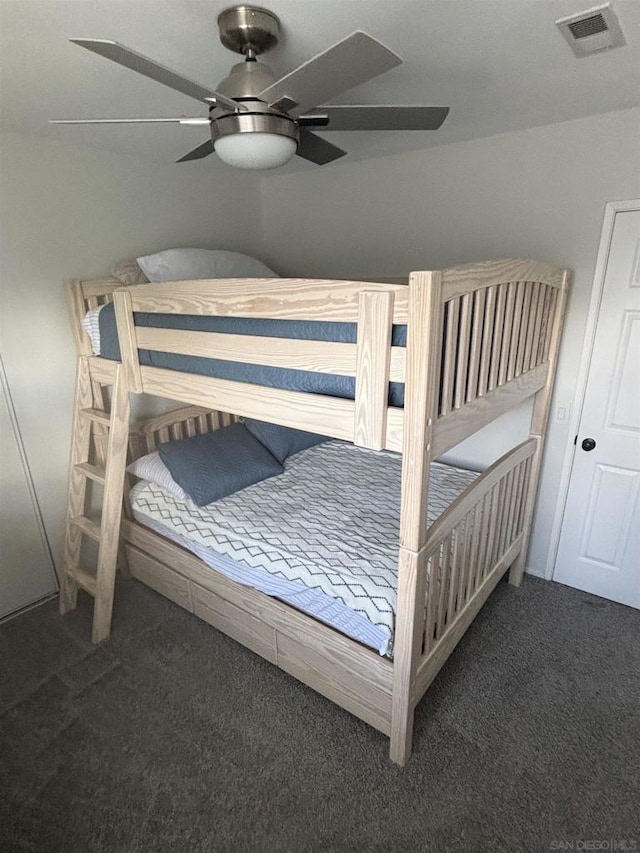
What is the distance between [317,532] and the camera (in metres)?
2.04

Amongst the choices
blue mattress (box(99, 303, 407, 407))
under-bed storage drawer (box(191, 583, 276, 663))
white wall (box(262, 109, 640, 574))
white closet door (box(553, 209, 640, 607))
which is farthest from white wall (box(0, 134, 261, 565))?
white closet door (box(553, 209, 640, 607))

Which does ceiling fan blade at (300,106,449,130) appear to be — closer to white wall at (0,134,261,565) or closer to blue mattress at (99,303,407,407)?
blue mattress at (99,303,407,407)

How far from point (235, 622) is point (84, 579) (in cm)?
87

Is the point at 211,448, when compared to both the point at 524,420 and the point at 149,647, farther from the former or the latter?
the point at 524,420

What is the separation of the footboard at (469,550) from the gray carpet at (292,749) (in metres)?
0.31

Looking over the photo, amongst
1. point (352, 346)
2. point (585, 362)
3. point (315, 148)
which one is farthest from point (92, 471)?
point (585, 362)

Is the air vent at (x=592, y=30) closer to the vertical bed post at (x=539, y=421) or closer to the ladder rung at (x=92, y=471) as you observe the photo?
the vertical bed post at (x=539, y=421)

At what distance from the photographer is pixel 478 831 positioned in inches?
59.3

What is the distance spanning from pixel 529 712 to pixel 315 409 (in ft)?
5.33

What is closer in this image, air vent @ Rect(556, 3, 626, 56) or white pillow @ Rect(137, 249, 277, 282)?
air vent @ Rect(556, 3, 626, 56)

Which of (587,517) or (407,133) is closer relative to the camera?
(407,133)

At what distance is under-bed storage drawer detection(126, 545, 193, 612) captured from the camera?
93.4 inches

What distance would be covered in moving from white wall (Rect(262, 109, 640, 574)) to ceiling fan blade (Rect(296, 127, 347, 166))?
1.04 metres

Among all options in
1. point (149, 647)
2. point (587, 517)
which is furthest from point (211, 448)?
point (587, 517)
